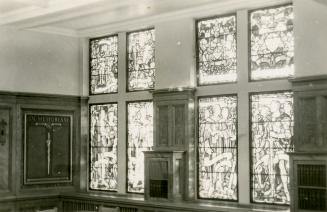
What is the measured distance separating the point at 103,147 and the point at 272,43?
4463 millimetres

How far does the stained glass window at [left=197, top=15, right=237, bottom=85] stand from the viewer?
10.1 metres

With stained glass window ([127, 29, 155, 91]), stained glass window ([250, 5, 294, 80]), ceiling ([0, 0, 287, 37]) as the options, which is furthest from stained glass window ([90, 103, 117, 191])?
stained glass window ([250, 5, 294, 80])

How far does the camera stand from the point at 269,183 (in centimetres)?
948

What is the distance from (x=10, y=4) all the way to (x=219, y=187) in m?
4.95

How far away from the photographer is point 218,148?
10156 millimetres

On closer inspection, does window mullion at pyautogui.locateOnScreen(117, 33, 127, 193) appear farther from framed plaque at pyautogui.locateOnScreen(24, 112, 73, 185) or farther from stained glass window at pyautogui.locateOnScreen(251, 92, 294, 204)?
stained glass window at pyautogui.locateOnScreen(251, 92, 294, 204)

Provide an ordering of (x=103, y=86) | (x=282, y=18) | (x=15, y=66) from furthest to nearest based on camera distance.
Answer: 1. (x=103, y=86)
2. (x=15, y=66)
3. (x=282, y=18)

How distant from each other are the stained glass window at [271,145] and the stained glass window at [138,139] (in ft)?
7.87

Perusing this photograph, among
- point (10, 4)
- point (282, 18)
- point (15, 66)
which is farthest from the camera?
point (15, 66)

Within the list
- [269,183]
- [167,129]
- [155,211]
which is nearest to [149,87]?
[167,129]

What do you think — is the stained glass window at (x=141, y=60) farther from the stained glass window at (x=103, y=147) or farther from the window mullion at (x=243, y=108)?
the window mullion at (x=243, y=108)

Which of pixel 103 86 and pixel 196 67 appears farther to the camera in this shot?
pixel 103 86

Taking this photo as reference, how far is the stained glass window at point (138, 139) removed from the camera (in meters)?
11.3

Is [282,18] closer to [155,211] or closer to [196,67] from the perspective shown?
[196,67]
